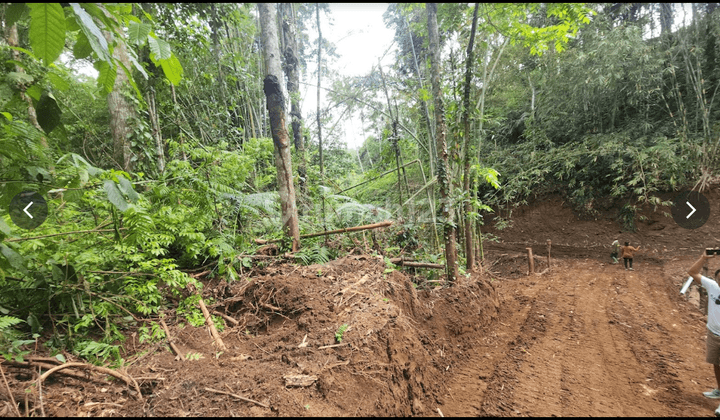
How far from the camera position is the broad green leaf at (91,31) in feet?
2.49

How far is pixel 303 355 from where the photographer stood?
7.92 ft

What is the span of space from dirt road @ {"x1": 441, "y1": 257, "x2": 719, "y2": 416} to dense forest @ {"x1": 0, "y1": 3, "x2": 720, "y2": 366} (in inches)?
58.3

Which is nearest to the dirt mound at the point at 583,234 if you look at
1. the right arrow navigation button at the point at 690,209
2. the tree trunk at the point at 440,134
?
the right arrow navigation button at the point at 690,209

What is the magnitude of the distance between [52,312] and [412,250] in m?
4.75

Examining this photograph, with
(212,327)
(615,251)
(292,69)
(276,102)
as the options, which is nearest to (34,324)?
(212,327)

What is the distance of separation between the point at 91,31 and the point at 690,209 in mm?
15098

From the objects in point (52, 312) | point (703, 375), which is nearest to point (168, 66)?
point (52, 312)

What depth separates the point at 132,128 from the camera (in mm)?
3912

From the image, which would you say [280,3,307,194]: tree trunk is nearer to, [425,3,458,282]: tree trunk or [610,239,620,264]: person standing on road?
[425,3,458,282]: tree trunk

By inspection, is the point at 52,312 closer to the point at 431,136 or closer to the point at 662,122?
the point at 431,136

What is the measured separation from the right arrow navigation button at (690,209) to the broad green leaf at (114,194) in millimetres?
14645

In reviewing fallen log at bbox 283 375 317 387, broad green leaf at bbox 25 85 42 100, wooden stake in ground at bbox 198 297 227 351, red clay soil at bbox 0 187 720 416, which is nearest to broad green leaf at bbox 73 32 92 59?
broad green leaf at bbox 25 85 42 100

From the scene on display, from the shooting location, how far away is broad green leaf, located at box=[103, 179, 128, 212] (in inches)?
41.8

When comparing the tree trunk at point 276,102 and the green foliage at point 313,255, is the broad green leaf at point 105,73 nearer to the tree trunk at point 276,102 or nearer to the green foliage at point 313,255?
the tree trunk at point 276,102
